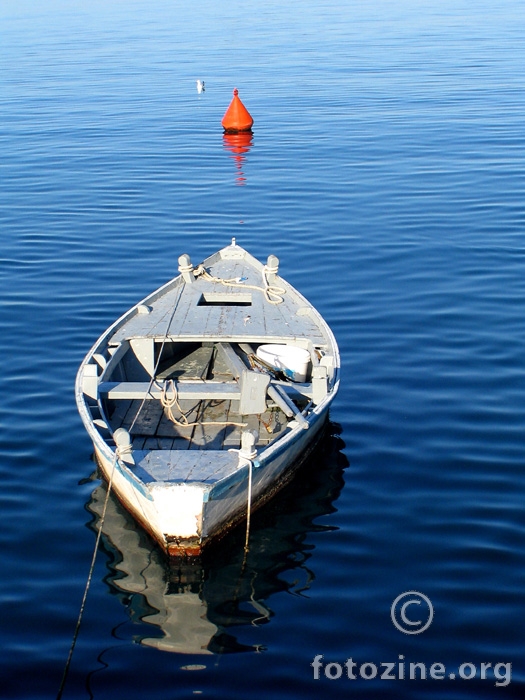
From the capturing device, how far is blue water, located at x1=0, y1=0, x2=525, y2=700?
375 inches

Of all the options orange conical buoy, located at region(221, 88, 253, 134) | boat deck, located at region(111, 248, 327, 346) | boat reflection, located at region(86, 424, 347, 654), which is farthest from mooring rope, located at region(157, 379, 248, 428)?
orange conical buoy, located at region(221, 88, 253, 134)

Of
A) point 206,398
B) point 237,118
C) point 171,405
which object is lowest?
point 206,398

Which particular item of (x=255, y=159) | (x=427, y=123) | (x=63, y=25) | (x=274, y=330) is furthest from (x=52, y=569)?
(x=63, y=25)

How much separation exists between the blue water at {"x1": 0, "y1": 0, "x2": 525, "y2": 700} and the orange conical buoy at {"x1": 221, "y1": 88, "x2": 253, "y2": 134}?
95 cm

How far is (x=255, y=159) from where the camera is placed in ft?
105

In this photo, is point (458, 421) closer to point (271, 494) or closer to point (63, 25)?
point (271, 494)

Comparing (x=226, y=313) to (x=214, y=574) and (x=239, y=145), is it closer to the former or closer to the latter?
(x=214, y=574)

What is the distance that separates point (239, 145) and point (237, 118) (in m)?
1.53

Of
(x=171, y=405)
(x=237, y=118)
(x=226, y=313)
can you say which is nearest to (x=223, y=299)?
(x=226, y=313)

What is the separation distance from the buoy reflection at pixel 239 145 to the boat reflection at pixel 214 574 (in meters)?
19.8

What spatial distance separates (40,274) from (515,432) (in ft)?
40.0

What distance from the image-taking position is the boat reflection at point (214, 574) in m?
9.79

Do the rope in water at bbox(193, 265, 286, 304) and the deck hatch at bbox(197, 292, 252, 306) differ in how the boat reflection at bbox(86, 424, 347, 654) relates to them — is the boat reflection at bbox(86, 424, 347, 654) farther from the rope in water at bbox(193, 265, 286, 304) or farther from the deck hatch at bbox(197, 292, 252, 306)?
the deck hatch at bbox(197, 292, 252, 306)

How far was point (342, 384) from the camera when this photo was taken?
15398mm
